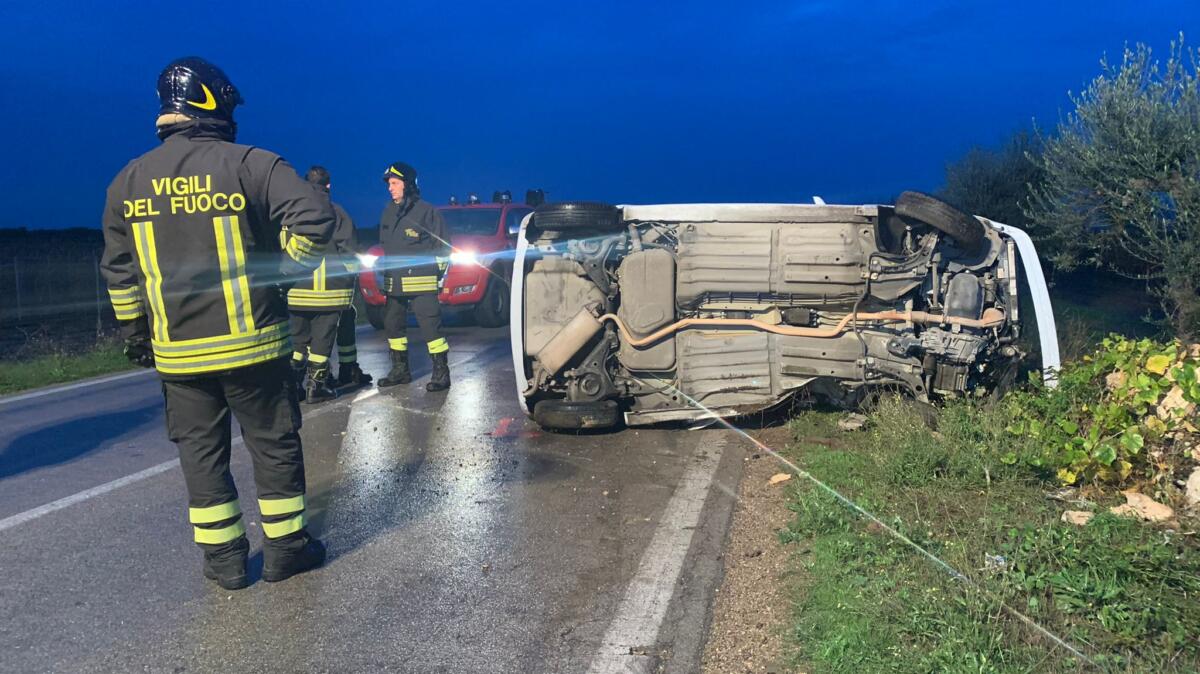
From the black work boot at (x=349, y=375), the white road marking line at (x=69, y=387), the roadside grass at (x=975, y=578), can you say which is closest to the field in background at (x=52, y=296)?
the white road marking line at (x=69, y=387)

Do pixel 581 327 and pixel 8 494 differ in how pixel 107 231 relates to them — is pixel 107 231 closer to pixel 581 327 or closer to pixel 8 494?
pixel 8 494

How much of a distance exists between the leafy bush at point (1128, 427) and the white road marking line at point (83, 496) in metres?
4.92

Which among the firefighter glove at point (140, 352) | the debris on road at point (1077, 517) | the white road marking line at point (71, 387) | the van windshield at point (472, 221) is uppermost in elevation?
the van windshield at point (472, 221)

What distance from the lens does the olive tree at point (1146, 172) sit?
8.09 meters

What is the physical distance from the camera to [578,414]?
245 inches

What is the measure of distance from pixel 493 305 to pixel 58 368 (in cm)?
571

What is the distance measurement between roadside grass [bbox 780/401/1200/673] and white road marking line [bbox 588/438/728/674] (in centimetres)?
52

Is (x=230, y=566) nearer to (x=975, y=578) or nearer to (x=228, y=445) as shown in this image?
(x=228, y=445)

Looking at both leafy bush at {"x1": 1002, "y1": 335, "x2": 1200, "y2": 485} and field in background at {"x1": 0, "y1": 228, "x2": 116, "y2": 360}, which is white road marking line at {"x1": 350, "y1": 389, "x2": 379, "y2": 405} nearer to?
leafy bush at {"x1": 1002, "y1": 335, "x2": 1200, "y2": 485}

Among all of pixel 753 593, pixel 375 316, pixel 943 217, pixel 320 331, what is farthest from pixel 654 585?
pixel 375 316

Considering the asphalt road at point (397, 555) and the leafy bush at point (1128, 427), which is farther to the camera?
the leafy bush at point (1128, 427)

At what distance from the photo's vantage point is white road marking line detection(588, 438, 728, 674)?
3.21 m

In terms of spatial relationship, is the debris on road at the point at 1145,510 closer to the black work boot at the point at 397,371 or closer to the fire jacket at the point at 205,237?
the fire jacket at the point at 205,237

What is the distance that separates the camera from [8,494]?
517 cm
